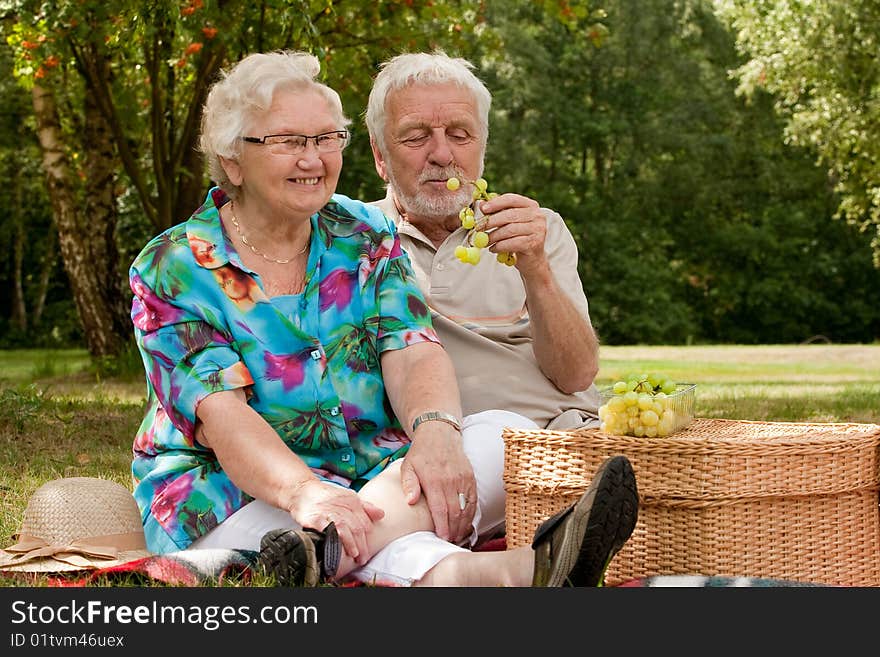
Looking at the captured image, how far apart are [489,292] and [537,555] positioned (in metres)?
1.27

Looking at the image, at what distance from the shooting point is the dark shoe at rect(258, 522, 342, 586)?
280cm

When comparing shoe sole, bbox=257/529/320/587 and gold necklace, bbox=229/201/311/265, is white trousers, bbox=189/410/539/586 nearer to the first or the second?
shoe sole, bbox=257/529/320/587

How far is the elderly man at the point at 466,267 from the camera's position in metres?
3.67

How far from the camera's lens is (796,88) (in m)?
19.7

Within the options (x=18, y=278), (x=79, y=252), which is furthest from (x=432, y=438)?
(x=18, y=278)

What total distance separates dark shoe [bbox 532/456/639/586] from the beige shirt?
1.03 m

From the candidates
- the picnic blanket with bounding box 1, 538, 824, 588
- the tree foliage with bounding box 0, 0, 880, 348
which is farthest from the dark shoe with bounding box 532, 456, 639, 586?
the tree foliage with bounding box 0, 0, 880, 348

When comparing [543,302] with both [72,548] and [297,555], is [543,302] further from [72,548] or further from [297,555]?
[72,548]


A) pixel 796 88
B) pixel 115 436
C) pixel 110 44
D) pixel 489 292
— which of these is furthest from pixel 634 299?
pixel 489 292

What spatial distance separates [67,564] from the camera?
3.15m

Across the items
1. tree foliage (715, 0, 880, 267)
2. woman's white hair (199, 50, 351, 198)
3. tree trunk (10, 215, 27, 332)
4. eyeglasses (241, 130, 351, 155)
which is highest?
tree foliage (715, 0, 880, 267)

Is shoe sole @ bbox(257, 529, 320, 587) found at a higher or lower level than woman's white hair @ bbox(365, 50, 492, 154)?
lower

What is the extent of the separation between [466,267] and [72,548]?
1.46 metres

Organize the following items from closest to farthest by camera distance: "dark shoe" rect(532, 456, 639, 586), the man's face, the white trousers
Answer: "dark shoe" rect(532, 456, 639, 586) → the white trousers → the man's face
